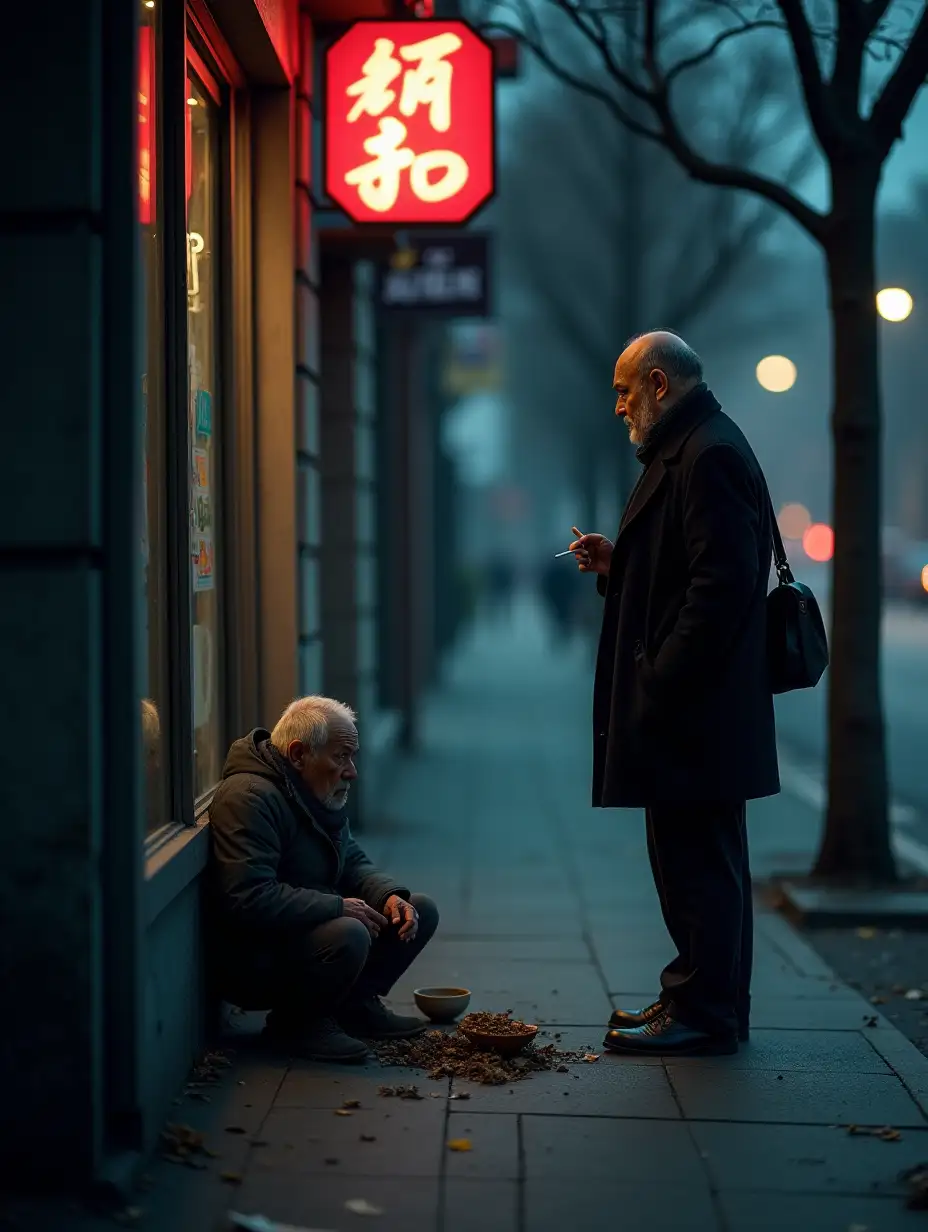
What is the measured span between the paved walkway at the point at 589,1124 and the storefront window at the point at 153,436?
98 cm

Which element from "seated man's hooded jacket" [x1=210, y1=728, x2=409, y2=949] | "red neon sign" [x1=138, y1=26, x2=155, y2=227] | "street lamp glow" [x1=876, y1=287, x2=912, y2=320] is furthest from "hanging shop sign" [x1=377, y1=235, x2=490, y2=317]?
"seated man's hooded jacket" [x1=210, y1=728, x2=409, y2=949]

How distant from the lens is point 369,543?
12.3m

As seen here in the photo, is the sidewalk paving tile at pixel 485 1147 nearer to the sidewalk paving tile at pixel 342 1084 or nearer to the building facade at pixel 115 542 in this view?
the sidewalk paving tile at pixel 342 1084

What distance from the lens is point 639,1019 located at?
566 cm

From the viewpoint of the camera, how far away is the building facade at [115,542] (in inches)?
156

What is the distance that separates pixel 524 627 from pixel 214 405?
43187 millimetres

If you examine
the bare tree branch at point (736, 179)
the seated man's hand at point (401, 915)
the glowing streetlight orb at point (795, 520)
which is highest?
the bare tree branch at point (736, 179)

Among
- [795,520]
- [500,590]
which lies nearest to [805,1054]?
[500,590]

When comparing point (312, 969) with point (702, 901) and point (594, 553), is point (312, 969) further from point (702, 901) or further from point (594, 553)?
point (594, 553)

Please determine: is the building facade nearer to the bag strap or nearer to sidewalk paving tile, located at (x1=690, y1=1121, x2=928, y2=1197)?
sidewalk paving tile, located at (x1=690, y1=1121, x2=928, y2=1197)

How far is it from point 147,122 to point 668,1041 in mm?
3205

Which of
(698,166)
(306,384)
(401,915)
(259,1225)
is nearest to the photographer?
(259,1225)

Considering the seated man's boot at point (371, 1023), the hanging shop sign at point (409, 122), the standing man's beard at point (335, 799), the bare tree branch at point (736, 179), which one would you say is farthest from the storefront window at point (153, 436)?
the bare tree branch at point (736, 179)

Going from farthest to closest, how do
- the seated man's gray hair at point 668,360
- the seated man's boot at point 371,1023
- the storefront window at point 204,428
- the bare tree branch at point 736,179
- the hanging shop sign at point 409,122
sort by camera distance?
the bare tree branch at point 736,179
the hanging shop sign at point 409,122
the storefront window at point 204,428
the seated man's boot at point 371,1023
the seated man's gray hair at point 668,360
